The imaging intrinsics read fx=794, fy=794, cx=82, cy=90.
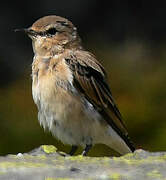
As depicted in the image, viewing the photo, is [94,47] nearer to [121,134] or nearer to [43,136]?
[43,136]

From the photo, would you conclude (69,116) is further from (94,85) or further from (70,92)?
(94,85)

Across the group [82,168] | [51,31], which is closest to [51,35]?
[51,31]

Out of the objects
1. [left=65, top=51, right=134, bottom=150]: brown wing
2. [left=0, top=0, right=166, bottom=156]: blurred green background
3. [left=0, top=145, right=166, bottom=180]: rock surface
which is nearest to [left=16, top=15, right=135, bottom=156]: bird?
[left=65, top=51, right=134, bottom=150]: brown wing

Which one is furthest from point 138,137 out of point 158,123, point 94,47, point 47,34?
point 94,47

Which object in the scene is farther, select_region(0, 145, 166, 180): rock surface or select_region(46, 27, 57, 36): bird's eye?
select_region(46, 27, 57, 36): bird's eye

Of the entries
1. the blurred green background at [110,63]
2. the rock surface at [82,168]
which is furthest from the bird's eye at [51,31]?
A: the rock surface at [82,168]

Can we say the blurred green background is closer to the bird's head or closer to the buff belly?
the buff belly
